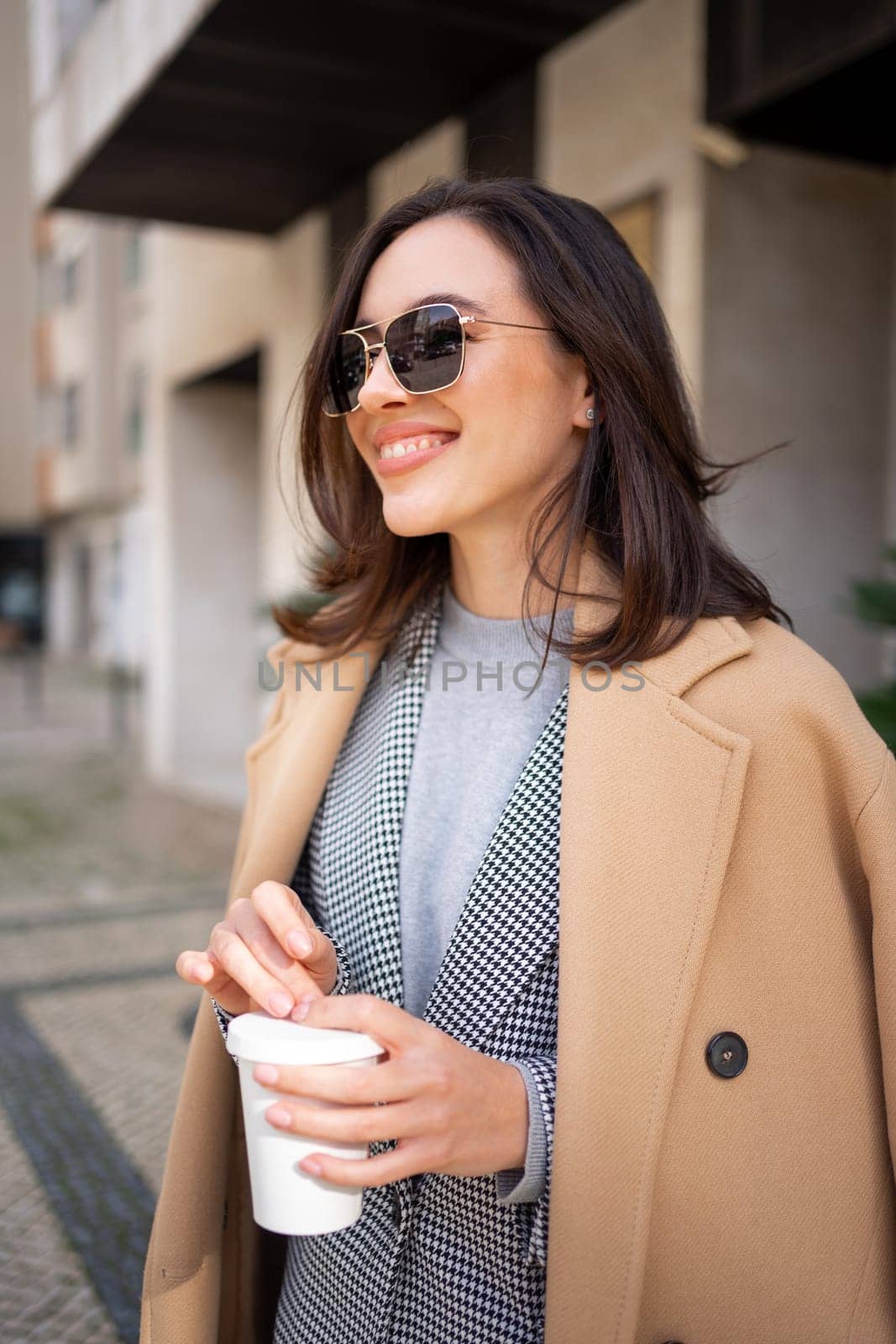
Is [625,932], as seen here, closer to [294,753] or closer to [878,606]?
[294,753]

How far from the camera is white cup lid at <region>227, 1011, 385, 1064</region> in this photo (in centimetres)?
104

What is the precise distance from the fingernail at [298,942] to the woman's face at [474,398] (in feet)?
1.80

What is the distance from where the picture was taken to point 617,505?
160cm

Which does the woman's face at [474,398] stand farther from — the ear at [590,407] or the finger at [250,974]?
the finger at [250,974]

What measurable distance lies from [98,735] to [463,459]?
14.1m

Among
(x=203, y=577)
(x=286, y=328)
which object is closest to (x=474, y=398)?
(x=286, y=328)

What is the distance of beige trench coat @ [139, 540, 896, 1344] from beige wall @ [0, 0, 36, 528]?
14517 millimetres

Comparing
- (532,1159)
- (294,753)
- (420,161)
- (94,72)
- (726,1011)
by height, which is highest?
(94,72)

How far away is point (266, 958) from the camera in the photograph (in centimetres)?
127

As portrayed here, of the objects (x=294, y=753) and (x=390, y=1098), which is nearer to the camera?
(x=390, y=1098)

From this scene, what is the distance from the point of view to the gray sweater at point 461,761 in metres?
1.53

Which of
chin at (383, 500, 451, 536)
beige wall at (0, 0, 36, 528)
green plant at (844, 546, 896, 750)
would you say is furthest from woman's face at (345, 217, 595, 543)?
beige wall at (0, 0, 36, 528)

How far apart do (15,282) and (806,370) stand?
2359 centimetres

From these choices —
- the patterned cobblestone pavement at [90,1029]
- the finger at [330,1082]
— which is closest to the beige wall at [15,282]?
the patterned cobblestone pavement at [90,1029]
